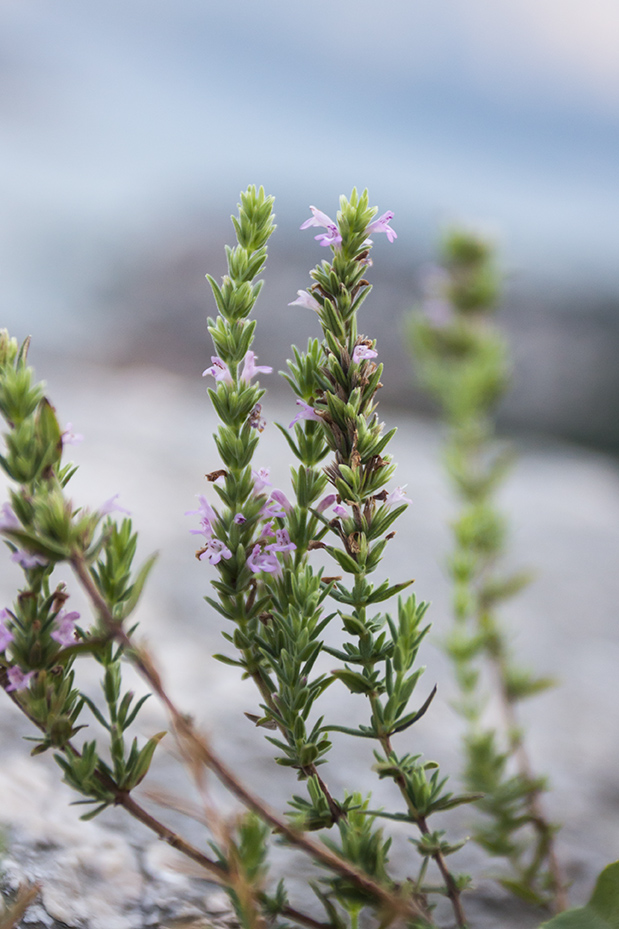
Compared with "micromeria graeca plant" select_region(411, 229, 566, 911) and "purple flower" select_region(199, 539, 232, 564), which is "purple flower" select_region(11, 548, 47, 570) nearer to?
"purple flower" select_region(199, 539, 232, 564)

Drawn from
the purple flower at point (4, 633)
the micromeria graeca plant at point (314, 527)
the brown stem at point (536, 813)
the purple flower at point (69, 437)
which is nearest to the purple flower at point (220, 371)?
the micromeria graeca plant at point (314, 527)

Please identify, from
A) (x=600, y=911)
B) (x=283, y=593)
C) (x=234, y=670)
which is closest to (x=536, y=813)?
(x=600, y=911)

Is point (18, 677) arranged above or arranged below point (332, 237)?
below

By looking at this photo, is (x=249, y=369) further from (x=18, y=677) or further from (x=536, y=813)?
(x=536, y=813)

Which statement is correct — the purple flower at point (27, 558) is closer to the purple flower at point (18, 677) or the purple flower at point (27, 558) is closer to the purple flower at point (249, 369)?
the purple flower at point (18, 677)

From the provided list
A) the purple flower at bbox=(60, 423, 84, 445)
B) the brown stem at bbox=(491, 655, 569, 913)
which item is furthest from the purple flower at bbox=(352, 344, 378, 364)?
the brown stem at bbox=(491, 655, 569, 913)

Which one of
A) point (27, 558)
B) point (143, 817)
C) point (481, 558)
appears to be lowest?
point (143, 817)
